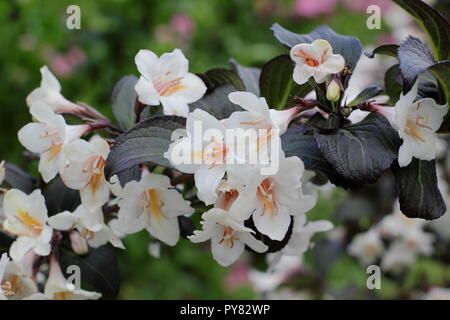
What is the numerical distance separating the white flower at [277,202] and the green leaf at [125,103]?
271mm

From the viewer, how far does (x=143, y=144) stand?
80cm

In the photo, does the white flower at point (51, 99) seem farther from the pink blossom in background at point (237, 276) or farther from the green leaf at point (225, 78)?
the pink blossom in background at point (237, 276)

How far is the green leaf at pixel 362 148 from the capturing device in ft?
2.44

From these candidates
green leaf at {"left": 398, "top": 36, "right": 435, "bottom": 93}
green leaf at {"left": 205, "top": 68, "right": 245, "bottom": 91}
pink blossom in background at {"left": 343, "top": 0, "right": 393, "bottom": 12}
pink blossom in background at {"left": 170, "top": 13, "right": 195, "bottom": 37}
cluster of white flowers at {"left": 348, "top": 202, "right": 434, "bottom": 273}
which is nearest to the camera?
green leaf at {"left": 398, "top": 36, "right": 435, "bottom": 93}

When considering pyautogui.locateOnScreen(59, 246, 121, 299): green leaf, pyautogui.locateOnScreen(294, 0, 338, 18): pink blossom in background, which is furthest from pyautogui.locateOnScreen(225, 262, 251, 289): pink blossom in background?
pyautogui.locateOnScreen(59, 246, 121, 299): green leaf

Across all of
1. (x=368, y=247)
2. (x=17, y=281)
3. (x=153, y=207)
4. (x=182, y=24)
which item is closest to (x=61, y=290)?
(x=17, y=281)

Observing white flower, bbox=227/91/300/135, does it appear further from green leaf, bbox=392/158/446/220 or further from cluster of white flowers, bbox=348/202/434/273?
cluster of white flowers, bbox=348/202/434/273

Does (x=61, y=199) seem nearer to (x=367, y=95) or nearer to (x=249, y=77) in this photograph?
(x=249, y=77)

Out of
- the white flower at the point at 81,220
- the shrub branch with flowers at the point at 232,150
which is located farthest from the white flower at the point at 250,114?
the white flower at the point at 81,220

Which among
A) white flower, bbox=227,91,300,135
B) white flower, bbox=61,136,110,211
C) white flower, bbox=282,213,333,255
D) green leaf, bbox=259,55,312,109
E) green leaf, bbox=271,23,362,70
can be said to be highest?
green leaf, bbox=271,23,362,70

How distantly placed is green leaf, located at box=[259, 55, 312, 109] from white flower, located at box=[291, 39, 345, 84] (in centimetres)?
11

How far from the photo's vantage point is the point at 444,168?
1.91 m

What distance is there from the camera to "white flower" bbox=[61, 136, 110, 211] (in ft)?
2.67
